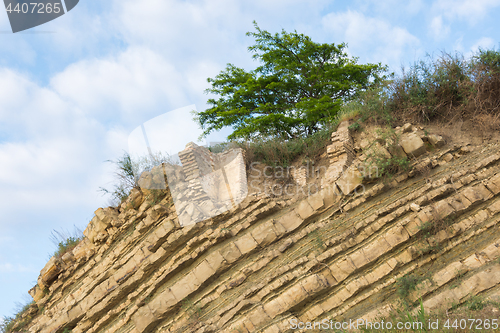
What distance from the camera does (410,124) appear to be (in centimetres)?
818

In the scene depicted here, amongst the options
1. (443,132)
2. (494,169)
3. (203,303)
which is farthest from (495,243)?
(203,303)

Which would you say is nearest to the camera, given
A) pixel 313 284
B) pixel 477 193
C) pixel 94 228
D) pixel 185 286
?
pixel 313 284

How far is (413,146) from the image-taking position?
7.46 metres

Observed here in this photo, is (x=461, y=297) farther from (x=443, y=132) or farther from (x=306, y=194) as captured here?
(x=443, y=132)

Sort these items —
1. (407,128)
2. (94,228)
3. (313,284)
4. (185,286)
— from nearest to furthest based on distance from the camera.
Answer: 1. (313,284)
2. (185,286)
3. (407,128)
4. (94,228)

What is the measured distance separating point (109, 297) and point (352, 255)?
20.6 feet

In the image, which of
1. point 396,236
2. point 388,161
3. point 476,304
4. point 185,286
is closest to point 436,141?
point 388,161

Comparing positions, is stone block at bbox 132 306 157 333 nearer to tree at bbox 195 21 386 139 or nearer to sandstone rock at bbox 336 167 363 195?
sandstone rock at bbox 336 167 363 195

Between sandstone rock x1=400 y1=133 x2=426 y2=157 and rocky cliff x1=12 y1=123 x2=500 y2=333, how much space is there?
0.08ft

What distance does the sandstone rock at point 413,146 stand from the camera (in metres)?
7.45

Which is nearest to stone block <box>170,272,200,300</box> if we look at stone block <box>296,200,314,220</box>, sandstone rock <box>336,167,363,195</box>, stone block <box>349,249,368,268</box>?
stone block <box>296,200,314,220</box>

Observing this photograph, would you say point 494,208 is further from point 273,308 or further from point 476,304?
point 273,308

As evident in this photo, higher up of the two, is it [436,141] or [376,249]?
[436,141]

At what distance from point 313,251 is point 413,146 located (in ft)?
12.2
